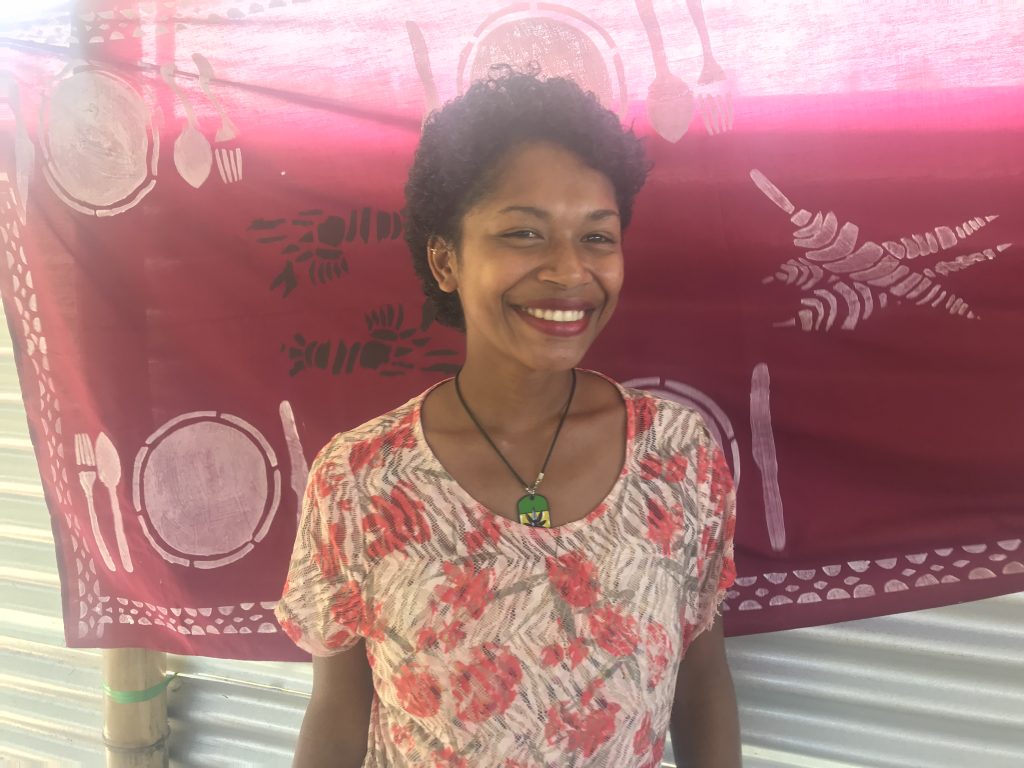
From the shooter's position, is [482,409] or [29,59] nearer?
[482,409]

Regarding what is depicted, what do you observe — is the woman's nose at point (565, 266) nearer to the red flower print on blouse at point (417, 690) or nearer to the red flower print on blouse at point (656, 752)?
the red flower print on blouse at point (417, 690)

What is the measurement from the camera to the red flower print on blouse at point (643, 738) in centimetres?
100

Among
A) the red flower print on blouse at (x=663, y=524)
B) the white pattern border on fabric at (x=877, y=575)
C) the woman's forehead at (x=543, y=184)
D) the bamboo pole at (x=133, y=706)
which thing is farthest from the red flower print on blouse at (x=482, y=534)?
the bamboo pole at (x=133, y=706)

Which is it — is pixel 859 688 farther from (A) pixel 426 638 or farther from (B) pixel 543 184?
(B) pixel 543 184

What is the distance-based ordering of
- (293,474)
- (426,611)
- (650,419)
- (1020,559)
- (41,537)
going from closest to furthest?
1. (426,611)
2. (650,419)
3. (1020,559)
4. (293,474)
5. (41,537)

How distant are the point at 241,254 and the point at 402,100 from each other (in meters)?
0.47

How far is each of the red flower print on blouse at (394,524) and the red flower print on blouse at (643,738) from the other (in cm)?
41

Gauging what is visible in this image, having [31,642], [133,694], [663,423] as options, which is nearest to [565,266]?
[663,423]

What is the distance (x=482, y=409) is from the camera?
1099 millimetres

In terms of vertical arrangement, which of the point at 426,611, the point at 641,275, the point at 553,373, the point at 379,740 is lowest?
the point at 379,740

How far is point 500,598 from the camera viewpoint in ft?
3.16

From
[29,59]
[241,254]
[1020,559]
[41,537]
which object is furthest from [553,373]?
[41,537]

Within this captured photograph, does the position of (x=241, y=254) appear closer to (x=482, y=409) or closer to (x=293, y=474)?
(x=293, y=474)

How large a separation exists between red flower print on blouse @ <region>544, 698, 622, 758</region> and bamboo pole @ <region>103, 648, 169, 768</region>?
1.24 metres
